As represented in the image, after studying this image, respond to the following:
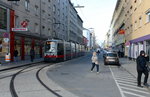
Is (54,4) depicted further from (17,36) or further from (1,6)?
(1,6)

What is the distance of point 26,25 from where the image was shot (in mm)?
27984

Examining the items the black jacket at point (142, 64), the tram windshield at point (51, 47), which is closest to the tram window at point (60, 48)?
the tram windshield at point (51, 47)

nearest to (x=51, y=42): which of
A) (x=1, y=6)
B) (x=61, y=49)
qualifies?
(x=61, y=49)

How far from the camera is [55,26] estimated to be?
159 ft

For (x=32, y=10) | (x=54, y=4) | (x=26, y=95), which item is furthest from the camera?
(x=54, y=4)

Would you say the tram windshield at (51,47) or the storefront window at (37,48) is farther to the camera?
the storefront window at (37,48)

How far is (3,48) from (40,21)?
47.4ft

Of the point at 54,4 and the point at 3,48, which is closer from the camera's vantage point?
the point at 3,48

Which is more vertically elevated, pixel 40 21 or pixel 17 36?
pixel 40 21

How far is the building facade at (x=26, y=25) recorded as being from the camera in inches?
957

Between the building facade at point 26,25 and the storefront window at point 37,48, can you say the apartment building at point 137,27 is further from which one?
the storefront window at point 37,48

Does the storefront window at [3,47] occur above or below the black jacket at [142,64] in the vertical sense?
above

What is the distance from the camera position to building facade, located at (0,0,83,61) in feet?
79.7

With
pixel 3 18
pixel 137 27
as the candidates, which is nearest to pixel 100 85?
pixel 3 18
